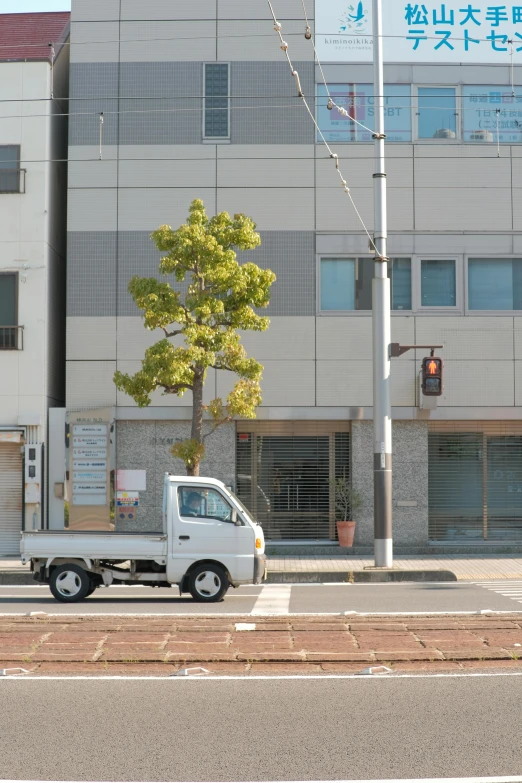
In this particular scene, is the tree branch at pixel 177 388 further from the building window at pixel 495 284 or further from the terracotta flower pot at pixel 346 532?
the building window at pixel 495 284

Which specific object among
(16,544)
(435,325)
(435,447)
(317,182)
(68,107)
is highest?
(68,107)

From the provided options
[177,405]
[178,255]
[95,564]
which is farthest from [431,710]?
[177,405]

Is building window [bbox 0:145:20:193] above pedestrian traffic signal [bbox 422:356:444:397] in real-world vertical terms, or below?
above

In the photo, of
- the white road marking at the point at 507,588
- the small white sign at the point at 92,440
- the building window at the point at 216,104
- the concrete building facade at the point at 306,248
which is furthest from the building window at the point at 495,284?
the small white sign at the point at 92,440

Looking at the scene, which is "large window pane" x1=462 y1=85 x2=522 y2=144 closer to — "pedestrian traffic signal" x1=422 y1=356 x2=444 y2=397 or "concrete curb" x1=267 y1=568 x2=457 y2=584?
"pedestrian traffic signal" x1=422 y1=356 x2=444 y2=397

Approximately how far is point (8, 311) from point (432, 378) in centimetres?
A: 1004

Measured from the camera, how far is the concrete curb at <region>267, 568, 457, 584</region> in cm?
1847

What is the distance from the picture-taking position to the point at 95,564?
14.8 metres

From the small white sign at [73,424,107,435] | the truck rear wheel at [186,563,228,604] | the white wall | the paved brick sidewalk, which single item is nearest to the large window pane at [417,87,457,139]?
the white wall

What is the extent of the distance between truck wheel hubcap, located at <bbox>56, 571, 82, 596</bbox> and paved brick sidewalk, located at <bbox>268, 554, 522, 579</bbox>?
16.2 ft

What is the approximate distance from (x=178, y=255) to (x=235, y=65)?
6884 millimetres

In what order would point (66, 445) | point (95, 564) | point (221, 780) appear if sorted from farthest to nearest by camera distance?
point (66, 445) → point (95, 564) → point (221, 780)

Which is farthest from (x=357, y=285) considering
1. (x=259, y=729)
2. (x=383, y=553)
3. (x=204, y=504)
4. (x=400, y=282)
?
(x=259, y=729)

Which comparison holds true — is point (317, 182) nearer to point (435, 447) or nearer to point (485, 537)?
point (435, 447)
